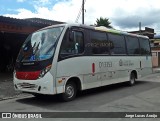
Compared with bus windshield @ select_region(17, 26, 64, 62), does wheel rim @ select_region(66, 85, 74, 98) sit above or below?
below

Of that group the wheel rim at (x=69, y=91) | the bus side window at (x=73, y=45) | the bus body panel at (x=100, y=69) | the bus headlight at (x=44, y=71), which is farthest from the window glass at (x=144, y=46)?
the bus headlight at (x=44, y=71)

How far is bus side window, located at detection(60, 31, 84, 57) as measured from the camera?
1066 cm

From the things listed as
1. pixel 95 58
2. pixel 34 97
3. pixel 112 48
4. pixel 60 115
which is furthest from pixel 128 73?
pixel 60 115

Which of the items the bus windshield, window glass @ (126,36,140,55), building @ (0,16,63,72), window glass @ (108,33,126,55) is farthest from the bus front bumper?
building @ (0,16,63,72)

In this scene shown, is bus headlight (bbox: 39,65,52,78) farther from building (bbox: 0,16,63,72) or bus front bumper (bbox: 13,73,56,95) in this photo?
building (bbox: 0,16,63,72)

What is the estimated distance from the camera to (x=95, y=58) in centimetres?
1255

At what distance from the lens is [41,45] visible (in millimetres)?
10703

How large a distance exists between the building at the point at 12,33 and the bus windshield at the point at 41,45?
264 inches

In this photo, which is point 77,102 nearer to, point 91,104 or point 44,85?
point 91,104

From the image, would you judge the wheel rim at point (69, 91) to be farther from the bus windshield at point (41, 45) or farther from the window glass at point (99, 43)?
the window glass at point (99, 43)

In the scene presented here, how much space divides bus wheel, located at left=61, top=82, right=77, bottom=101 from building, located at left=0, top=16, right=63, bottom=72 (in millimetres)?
8105

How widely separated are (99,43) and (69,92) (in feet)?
10.0

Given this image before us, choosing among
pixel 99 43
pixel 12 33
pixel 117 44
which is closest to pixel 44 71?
pixel 99 43

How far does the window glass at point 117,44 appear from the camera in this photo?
14.1m
